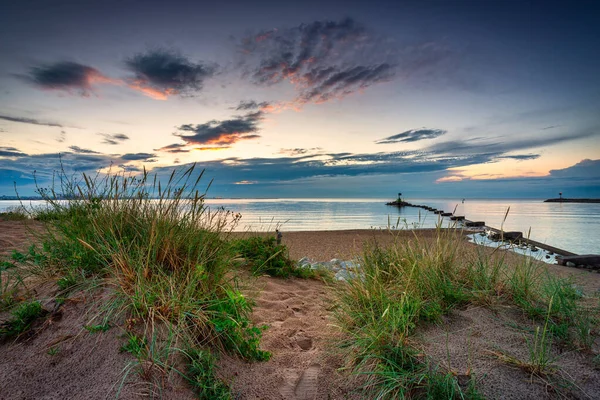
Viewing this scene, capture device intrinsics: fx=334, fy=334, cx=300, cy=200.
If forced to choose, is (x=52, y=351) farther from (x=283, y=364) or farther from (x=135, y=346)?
(x=283, y=364)

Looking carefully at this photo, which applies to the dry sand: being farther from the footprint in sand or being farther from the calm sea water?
the calm sea water

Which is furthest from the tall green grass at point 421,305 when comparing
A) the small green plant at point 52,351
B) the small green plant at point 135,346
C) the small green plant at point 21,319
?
the small green plant at point 21,319

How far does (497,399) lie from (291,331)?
2.34 m

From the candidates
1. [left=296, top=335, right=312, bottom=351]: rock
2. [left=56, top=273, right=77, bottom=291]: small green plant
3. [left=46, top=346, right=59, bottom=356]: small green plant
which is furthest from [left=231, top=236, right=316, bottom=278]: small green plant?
[left=46, top=346, right=59, bottom=356]: small green plant

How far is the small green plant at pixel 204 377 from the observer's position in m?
2.62

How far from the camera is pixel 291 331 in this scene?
4230mm

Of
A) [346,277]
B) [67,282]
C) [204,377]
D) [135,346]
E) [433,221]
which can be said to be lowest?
[433,221]

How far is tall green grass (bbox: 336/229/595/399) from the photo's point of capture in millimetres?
2760

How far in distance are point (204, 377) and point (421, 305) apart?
2.42 meters

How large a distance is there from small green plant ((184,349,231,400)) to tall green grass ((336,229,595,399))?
1.18 meters

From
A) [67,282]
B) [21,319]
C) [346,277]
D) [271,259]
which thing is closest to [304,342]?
[346,277]

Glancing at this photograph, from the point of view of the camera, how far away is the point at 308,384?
9.99 feet

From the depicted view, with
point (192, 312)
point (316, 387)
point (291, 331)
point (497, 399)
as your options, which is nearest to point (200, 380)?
point (192, 312)

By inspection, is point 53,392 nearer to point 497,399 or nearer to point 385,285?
point 497,399
